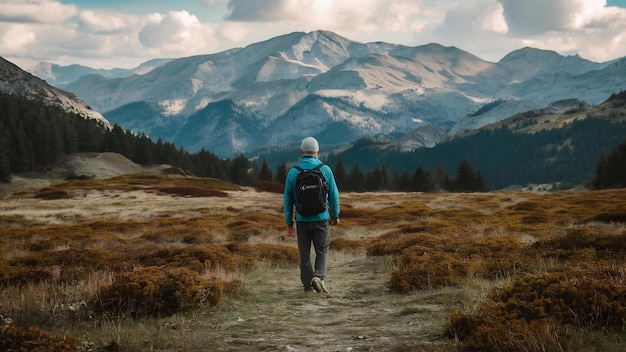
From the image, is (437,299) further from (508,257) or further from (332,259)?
(332,259)

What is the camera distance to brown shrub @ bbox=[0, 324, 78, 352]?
7.25 m

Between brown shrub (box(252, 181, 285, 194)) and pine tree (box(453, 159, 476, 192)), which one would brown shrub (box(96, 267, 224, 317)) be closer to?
brown shrub (box(252, 181, 285, 194))

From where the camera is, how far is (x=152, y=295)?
35.3 feet

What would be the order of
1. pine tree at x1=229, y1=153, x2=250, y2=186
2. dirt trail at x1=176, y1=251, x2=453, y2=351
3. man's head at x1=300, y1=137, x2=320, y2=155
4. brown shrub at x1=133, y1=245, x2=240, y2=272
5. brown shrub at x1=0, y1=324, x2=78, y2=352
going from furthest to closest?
pine tree at x1=229, y1=153, x2=250, y2=186, brown shrub at x1=133, y1=245, x2=240, y2=272, man's head at x1=300, y1=137, x2=320, y2=155, dirt trail at x1=176, y1=251, x2=453, y2=351, brown shrub at x1=0, y1=324, x2=78, y2=352

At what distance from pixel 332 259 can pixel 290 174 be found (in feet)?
30.7

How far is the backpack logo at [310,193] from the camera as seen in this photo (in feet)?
42.6

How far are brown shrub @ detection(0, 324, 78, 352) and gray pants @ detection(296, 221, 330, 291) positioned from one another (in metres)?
6.65

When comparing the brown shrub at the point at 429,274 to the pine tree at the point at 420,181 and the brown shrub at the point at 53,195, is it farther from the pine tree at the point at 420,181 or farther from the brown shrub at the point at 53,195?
the pine tree at the point at 420,181

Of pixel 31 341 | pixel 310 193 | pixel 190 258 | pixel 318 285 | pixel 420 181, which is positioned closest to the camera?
pixel 31 341

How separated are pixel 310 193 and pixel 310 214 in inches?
→ 20.5

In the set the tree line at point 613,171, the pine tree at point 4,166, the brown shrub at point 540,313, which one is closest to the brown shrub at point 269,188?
the pine tree at point 4,166

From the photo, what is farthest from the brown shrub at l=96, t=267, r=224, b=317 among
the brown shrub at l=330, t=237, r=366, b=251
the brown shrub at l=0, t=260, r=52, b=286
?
the brown shrub at l=330, t=237, r=366, b=251

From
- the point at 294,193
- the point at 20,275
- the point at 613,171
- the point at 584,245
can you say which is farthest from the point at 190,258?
the point at 613,171

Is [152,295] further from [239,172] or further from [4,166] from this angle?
[239,172]
